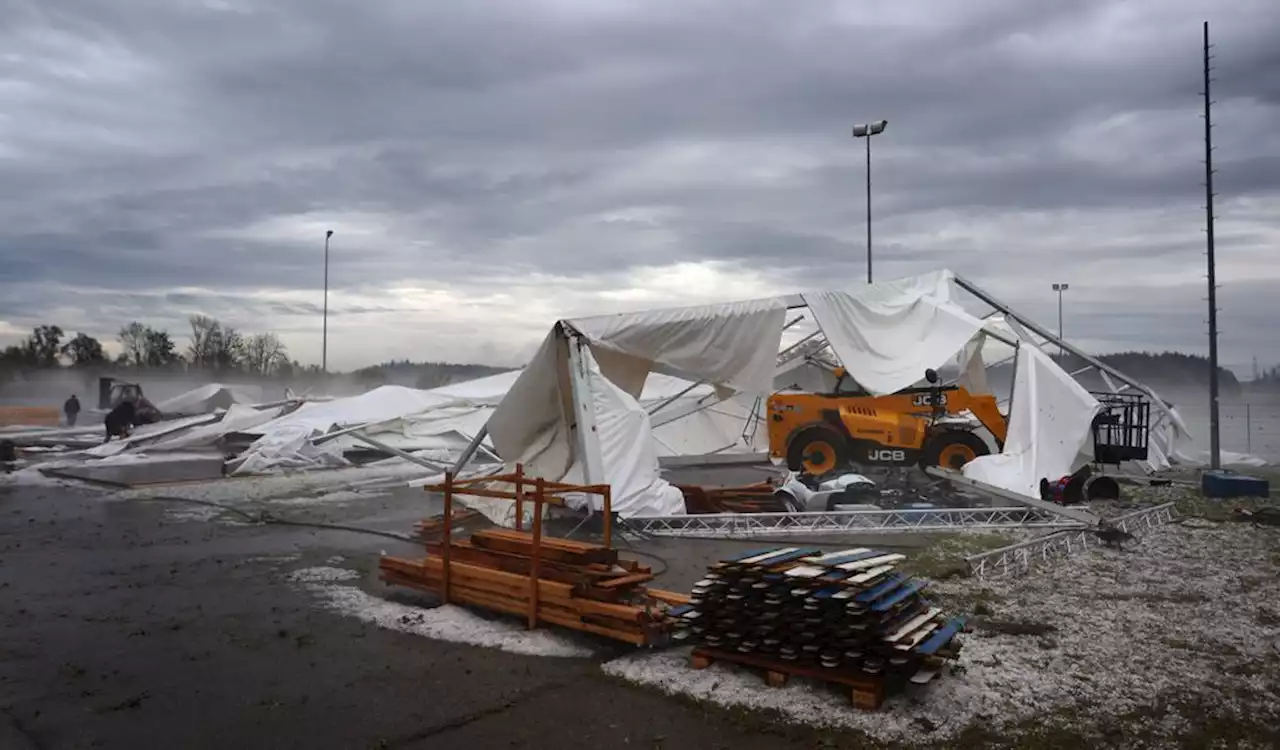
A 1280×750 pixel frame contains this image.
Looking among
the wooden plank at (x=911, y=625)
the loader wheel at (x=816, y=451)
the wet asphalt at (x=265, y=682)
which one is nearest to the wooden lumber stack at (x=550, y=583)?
the wet asphalt at (x=265, y=682)

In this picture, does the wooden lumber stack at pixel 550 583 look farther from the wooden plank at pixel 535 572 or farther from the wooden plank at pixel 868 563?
the wooden plank at pixel 868 563

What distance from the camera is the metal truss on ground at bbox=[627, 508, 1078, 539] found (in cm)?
1137

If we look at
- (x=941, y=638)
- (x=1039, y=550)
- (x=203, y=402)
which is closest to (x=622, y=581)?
(x=941, y=638)

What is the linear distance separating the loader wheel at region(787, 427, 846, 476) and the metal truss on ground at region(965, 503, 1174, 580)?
5.59 metres

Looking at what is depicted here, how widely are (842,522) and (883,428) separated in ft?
15.6

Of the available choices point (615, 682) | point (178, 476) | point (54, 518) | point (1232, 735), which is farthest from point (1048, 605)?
point (178, 476)

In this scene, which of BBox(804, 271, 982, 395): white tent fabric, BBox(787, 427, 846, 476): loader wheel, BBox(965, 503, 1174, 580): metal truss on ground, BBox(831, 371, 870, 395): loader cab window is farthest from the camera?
BBox(831, 371, 870, 395): loader cab window

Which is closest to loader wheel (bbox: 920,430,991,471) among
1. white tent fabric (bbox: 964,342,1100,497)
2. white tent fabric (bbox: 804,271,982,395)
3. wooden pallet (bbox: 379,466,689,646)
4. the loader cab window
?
white tent fabric (bbox: 964,342,1100,497)

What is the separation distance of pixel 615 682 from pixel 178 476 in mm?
16413

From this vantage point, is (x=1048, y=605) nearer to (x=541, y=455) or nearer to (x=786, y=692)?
(x=786, y=692)

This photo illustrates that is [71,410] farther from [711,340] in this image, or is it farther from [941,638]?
[941,638]

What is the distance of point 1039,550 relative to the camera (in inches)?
384

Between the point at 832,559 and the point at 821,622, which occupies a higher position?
the point at 832,559

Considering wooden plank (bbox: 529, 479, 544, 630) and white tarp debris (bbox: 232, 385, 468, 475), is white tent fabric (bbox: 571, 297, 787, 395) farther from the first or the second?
white tarp debris (bbox: 232, 385, 468, 475)
